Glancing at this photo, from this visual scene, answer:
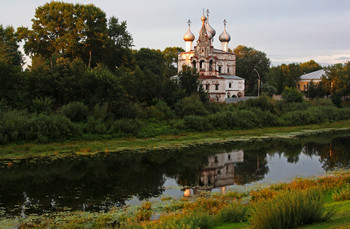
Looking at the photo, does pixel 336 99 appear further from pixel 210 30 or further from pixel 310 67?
pixel 310 67

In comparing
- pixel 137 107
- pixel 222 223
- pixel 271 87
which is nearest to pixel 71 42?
pixel 137 107

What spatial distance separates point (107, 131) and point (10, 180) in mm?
11865

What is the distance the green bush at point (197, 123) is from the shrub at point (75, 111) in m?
9.84

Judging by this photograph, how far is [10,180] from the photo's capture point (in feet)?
62.1

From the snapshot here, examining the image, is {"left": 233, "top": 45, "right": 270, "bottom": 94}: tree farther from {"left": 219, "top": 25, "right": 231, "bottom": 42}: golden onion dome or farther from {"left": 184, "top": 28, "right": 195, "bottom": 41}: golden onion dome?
{"left": 184, "top": 28, "right": 195, "bottom": 41}: golden onion dome

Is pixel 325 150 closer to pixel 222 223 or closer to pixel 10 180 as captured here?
pixel 222 223

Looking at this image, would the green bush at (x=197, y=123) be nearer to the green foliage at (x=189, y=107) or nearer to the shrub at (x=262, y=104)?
the green foliage at (x=189, y=107)

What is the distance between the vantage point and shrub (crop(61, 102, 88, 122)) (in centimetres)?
3031

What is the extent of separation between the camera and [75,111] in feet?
101

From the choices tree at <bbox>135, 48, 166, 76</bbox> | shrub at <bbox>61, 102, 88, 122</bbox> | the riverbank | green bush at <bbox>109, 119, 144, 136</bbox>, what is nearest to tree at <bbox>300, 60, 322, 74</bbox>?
tree at <bbox>135, 48, 166, 76</bbox>

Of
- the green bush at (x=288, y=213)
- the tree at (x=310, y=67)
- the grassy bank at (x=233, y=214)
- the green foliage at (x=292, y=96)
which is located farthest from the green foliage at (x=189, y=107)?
the tree at (x=310, y=67)

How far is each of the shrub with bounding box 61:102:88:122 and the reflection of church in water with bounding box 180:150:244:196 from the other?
1198cm

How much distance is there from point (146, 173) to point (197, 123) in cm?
1455

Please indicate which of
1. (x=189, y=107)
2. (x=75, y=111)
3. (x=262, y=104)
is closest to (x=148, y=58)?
(x=262, y=104)
